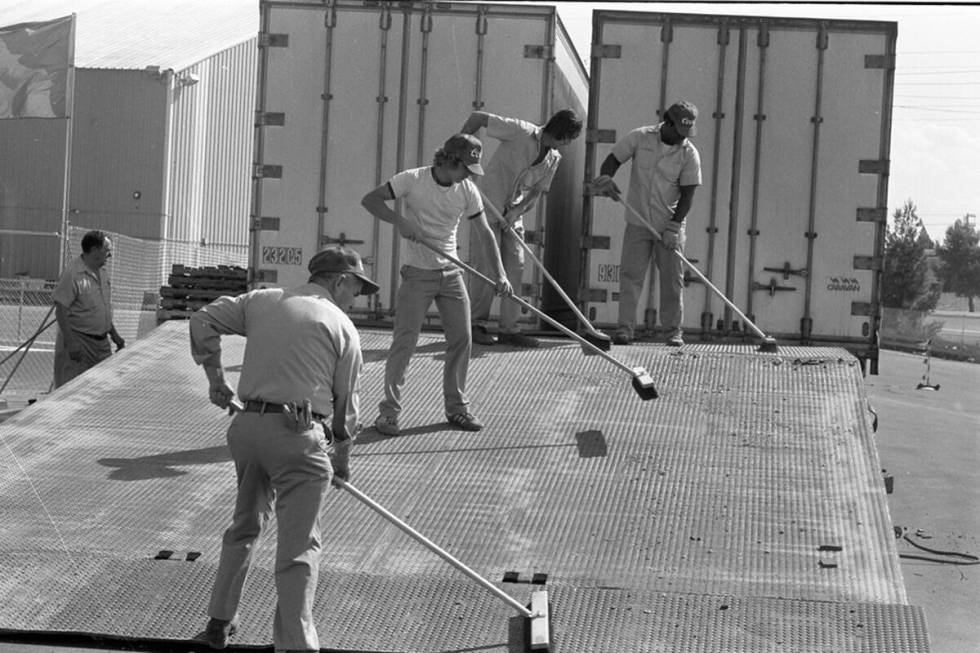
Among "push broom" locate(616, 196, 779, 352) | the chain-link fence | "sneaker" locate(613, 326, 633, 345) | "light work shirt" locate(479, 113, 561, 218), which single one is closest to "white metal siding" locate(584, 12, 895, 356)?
"push broom" locate(616, 196, 779, 352)

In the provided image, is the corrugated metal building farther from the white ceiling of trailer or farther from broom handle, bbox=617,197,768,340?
broom handle, bbox=617,197,768,340

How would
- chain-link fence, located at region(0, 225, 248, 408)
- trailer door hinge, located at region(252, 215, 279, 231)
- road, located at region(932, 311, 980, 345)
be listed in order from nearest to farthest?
1. trailer door hinge, located at region(252, 215, 279, 231)
2. chain-link fence, located at region(0, 225, 248, 408)
3. road, located at region(932, 311, 980, 345)

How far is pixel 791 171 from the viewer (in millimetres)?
12773

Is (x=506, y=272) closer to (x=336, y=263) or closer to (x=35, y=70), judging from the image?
(x=336, y=263)

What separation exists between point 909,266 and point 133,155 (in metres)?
34.5

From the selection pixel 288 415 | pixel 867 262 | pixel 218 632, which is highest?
pixel 867 262

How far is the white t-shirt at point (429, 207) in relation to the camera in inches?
365

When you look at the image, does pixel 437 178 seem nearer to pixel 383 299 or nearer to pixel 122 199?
pixel 383 299

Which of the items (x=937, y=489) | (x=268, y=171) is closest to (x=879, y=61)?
(x=937, y=489)

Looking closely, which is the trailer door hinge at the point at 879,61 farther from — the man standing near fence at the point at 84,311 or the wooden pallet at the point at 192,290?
the man standing near fence at the point at 84,311

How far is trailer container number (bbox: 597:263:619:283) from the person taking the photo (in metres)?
12.9

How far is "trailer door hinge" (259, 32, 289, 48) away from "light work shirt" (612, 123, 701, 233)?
3413mm

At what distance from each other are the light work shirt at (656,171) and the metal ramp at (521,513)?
4.50ft

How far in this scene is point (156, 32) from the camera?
38906mm
